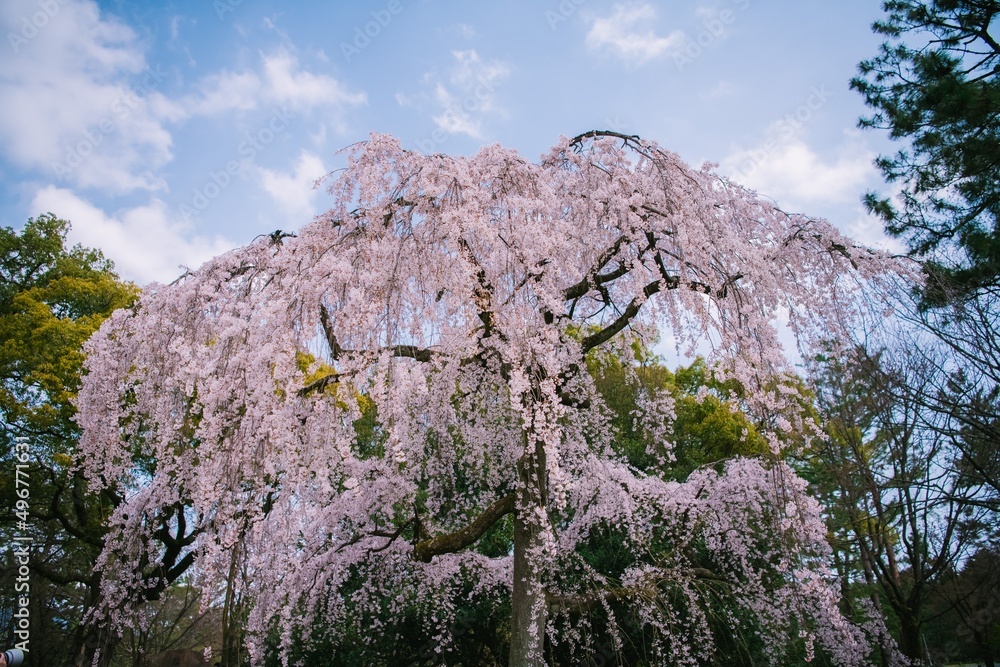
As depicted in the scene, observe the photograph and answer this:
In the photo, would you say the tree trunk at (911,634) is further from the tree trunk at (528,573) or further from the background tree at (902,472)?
the tree trunk at (528,573)

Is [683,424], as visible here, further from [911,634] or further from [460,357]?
[460,357]

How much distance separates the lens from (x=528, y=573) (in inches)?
199

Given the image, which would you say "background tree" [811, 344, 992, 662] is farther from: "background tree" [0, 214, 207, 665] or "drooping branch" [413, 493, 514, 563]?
"background tree" [0, 214, 207, 665]

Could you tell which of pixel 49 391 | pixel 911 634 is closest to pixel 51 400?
pixel 49 391

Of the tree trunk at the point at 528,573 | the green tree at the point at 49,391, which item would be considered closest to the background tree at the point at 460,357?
the tree trunk at the point at 528,573

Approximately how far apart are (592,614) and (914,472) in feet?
14.6

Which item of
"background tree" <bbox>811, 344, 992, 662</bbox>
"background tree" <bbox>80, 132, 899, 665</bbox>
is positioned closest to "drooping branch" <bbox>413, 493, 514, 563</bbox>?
"background tree" <bbox>80, 132, 899, 665</bbox>

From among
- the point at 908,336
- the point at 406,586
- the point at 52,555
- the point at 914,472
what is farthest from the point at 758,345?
the point at 52,555

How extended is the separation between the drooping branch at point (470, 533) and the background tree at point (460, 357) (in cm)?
2

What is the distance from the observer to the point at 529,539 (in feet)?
17.2

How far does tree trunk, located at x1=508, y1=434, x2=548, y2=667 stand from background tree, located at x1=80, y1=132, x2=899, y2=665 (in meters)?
0.02

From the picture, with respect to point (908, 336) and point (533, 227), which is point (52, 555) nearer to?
point (533, 227)

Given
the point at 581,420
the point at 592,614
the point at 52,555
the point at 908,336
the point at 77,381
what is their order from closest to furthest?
1. the point at 581,420
2. the point at 908,336
3. the point at 592,614
4. the point at 77,381
5. the point at 52,555

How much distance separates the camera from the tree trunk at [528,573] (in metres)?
4.91
